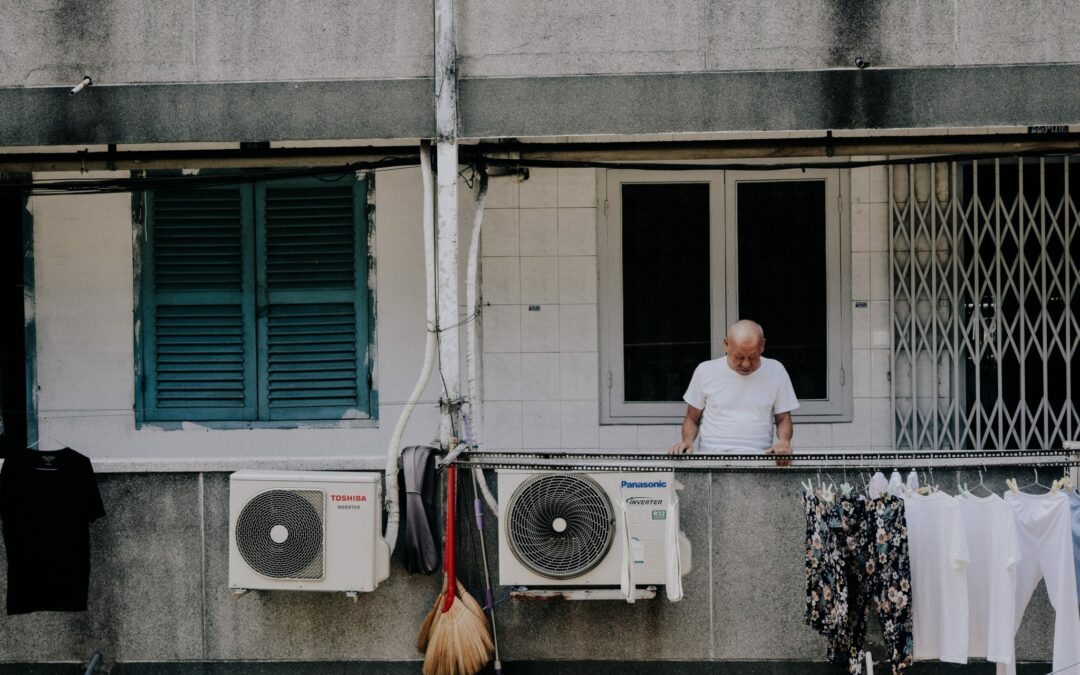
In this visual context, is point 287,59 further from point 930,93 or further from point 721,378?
point 930,93

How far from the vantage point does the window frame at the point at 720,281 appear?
859 centimetres

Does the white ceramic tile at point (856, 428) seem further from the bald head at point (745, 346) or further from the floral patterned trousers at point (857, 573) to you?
the floral patterned trousers at point (857, 573)

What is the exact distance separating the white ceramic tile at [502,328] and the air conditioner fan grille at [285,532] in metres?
2.52

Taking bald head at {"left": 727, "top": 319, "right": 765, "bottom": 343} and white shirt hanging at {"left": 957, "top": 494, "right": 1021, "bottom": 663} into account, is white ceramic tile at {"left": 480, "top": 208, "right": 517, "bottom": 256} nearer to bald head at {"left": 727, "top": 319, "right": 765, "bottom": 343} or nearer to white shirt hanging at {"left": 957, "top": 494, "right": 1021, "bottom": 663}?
bald head at {"left": 727, "top": 319, "right": 765, "bottom": 343}

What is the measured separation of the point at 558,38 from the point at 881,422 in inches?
152

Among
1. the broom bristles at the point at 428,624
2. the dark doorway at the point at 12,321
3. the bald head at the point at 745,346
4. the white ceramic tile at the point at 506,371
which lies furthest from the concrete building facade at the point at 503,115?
the white ceramic tile at the point at 506,371

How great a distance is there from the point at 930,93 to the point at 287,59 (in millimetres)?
3711

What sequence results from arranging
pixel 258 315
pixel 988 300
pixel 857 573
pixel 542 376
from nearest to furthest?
pixel 857 573, pixel 988 300, pixel 258 315, pixel 542 376

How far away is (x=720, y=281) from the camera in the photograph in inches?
340

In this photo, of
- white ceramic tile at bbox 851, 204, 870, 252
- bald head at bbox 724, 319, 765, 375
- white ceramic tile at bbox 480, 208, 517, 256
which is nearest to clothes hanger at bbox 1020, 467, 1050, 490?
bald head at bbox 724, 319, 765, 375

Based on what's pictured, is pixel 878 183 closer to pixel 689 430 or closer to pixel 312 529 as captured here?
pixel 689 430

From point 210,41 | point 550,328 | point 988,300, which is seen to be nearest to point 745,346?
point 550,328

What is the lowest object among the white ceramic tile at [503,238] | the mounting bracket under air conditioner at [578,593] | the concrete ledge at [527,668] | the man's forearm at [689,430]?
the concrete ledge at [527,668]

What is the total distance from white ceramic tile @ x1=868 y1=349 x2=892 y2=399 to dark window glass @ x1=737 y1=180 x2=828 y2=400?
1.11 ft
